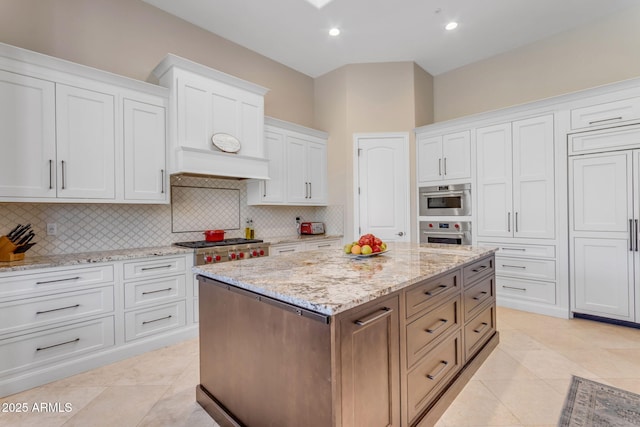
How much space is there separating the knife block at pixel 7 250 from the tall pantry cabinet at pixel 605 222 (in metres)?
5.15

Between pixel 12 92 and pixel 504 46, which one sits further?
pixel 504 46

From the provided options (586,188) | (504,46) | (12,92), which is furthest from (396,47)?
(12,92)

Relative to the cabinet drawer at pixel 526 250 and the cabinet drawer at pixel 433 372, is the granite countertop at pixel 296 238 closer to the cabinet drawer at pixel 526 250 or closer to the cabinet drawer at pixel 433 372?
the cabinet drawer at pixel 526 250

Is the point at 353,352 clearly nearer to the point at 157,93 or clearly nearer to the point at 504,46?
the point at 157,93

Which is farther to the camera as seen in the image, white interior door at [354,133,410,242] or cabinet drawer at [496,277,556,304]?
white interior door at [354,133,410,242]

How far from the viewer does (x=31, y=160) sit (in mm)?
2361

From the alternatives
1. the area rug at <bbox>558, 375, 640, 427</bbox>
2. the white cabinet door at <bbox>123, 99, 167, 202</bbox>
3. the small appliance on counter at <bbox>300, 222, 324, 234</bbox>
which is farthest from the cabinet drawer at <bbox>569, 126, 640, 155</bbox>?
the white cabinet door at <bbox>123, 99, 167, 202</bbox>

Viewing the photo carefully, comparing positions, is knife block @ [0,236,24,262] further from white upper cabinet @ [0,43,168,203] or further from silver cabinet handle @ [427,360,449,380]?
silver cabinet handle @ [427,360,449,380]

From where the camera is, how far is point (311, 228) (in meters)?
4.80

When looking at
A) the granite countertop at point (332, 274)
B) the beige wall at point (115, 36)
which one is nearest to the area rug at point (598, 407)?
the granite countertop at point (332, 274)

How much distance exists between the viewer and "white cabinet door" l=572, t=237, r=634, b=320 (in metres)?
3.08

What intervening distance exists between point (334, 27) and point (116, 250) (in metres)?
3.53

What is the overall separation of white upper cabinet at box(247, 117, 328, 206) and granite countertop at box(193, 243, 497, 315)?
1971 mm

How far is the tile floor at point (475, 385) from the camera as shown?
186cm
